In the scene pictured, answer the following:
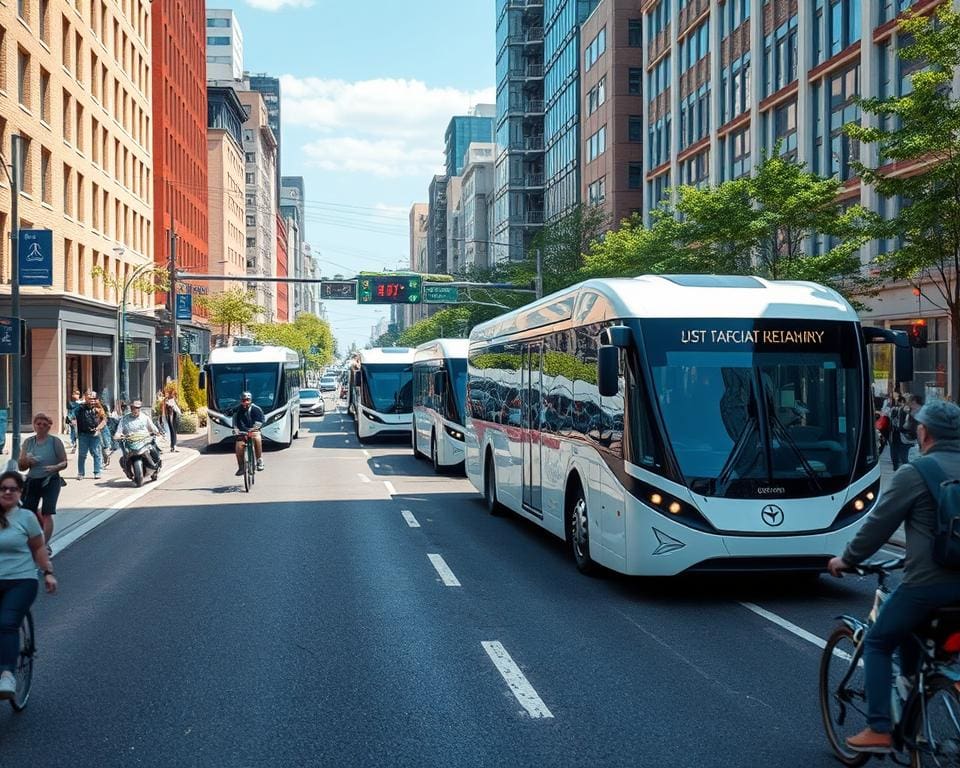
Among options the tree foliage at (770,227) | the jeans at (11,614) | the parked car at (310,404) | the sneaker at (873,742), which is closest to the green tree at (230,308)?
the parked car at (310,404)

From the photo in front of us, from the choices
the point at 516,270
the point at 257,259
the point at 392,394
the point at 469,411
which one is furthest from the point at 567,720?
the point at 257,259

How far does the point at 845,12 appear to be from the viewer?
38656 millimetres

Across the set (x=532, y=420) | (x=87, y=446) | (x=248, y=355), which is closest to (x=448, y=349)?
(x=87, y=446)

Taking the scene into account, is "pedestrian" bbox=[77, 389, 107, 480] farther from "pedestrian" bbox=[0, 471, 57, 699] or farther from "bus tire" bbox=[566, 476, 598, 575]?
"pedestrian" bbox=[0, 471, 57, 699]

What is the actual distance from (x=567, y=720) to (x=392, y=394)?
31875mm

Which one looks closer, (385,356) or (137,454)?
(137,454)

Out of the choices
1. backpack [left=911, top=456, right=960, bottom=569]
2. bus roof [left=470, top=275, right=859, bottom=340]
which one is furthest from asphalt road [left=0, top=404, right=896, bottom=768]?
bus roof [left=470, top=275, right=859, bottom=340]

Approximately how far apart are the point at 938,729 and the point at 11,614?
4707 millimetres

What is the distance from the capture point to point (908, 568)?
5.26 m

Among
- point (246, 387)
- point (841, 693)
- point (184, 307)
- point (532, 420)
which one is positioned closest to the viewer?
point (841, 693)

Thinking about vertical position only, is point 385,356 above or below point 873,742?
above

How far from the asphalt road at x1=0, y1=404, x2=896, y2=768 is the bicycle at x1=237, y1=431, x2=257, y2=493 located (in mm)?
7012

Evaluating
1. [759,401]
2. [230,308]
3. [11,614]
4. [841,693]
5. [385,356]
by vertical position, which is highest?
[230,308]

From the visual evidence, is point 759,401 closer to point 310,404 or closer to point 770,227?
point 770,227
